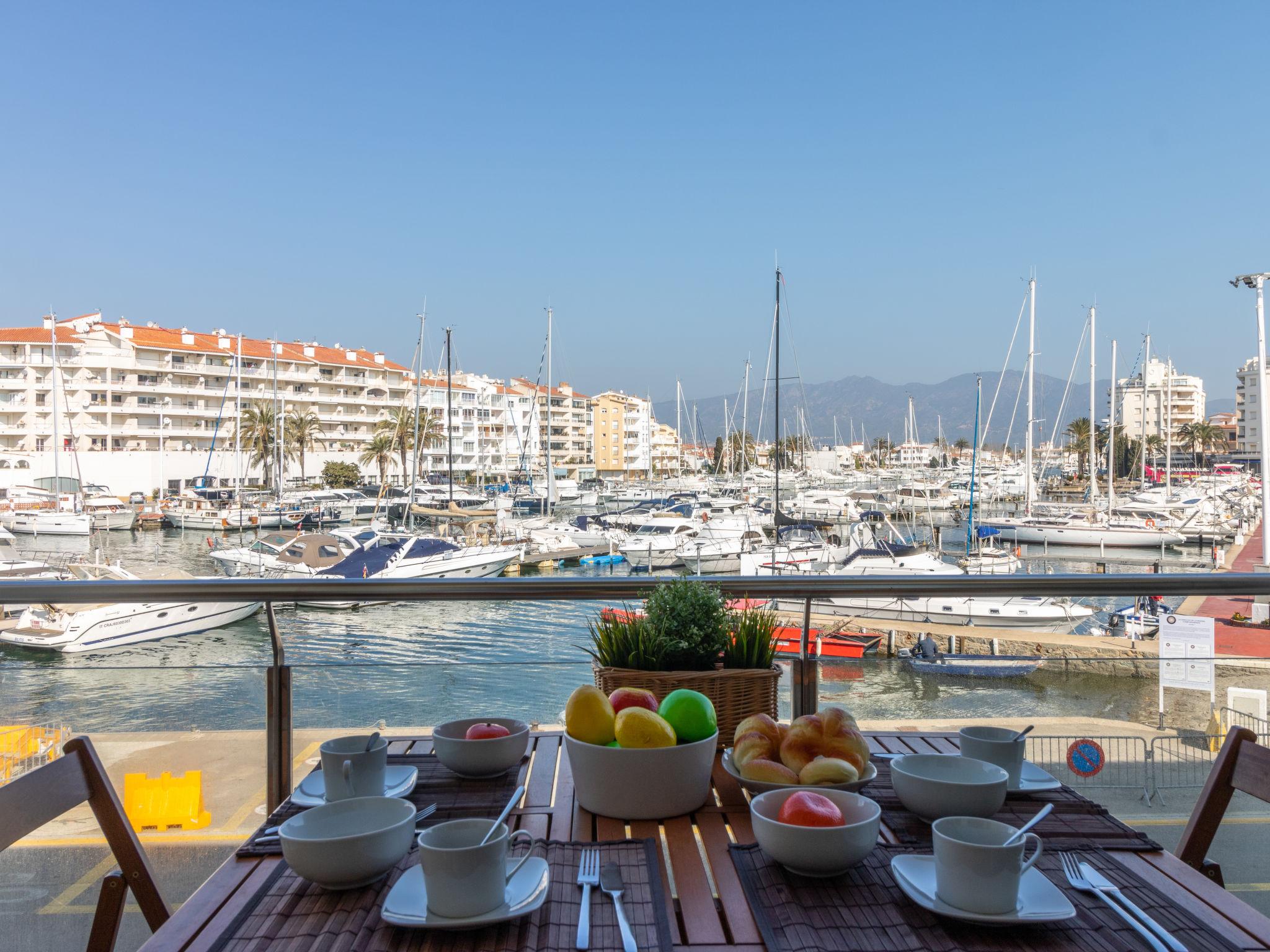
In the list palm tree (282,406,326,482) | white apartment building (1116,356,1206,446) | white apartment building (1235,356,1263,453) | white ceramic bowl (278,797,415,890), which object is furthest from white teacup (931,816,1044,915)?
white apartment building (1116,356,1206,446)

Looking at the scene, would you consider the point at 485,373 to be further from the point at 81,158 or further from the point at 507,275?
the point at 81,158

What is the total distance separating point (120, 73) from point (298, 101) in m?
13.0

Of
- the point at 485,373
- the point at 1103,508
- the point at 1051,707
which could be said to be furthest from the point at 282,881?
the point at 485,373

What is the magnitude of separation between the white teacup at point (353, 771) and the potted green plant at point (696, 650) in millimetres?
459

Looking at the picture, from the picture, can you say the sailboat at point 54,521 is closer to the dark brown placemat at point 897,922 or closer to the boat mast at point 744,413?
the boat mast at point 744,413

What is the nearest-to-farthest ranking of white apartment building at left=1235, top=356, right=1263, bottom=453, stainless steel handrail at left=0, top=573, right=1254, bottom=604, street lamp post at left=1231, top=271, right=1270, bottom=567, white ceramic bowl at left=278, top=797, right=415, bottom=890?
white ceramic bowl at left=278, top=797, right=415, bottom=890 < stainless steel handrail at left=0, top=573, right=1254, bottom=604 < street lamp post at left=1231, top=271, right=1270, bottom=567 < white apartment building at left=1235, top=356, right=1263, bottom=453

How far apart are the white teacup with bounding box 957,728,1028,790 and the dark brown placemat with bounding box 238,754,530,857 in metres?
0.76

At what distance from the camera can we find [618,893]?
3.53ft

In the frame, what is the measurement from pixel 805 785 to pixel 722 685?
1.19 feet

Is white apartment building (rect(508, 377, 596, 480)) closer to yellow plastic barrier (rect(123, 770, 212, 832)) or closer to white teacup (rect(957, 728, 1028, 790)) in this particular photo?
yellow plastic barrier (rect(123, 770, 212, 832))

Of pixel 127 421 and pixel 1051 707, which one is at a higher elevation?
pixel 127 421

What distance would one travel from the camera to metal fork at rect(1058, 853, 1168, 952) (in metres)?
0.96

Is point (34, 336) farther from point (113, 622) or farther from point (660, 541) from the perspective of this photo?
point (113, 622)

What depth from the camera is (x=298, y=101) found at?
149ft
